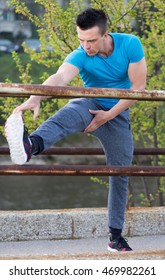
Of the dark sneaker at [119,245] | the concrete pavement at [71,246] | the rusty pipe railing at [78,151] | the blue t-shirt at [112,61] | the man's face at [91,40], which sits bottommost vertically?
the concrete pavement at [71,246]

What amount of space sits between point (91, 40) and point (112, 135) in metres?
0.74

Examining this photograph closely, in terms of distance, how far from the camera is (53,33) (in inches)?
420

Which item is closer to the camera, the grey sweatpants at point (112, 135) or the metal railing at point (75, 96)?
the metal railing at point (75, 96)

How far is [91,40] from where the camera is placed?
18.3ft

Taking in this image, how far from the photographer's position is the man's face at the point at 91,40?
5520mm

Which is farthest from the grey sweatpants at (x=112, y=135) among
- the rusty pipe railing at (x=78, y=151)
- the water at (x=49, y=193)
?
the water at (x=49, y=193)

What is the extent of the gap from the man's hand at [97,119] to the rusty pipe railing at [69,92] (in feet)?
1.97

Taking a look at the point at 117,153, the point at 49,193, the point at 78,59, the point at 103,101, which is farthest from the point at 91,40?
the point at 49,193

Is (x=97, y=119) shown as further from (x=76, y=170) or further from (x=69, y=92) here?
(x=69, y=92)

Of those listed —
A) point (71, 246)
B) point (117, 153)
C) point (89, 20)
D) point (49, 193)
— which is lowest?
point (49, 193)

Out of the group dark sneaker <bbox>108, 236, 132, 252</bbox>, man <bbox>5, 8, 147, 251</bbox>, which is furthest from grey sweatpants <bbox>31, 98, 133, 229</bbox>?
dark sneaker <bbox>108, 236, 132, 252</bbox>

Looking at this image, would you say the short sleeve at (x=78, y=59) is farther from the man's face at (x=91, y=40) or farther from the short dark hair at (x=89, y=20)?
the short dark hair at (x=89, y=20)
